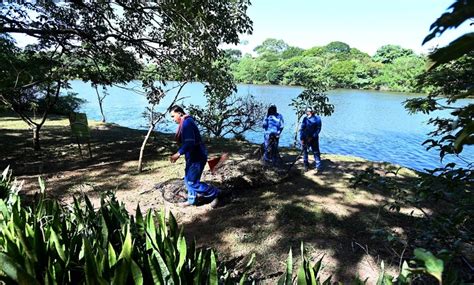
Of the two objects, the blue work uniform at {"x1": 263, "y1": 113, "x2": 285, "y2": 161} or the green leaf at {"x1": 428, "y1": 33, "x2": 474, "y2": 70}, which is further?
the blue work uniform at {"x1": 263, "y1": 113, "x2": 285, "y2": 161}

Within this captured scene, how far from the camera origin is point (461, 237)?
86.0 inches

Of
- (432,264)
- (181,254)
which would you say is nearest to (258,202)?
(181,254)

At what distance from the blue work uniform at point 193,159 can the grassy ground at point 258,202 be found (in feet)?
0.93

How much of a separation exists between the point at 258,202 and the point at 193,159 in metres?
1.55

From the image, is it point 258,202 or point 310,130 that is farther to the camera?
point 310,130

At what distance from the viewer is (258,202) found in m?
6.59

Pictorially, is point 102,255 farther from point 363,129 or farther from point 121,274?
point 363,129

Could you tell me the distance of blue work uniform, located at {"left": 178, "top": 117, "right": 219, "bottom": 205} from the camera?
5734 mm

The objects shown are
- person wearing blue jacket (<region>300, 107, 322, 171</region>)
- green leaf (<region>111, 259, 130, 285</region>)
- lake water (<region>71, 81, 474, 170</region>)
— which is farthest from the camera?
lake water (<region>71, 81, 474, 170</region>)

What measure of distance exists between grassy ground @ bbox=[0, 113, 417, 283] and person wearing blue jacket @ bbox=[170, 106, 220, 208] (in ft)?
0.82

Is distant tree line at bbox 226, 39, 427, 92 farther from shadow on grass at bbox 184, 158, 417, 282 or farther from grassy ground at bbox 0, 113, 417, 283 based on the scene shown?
shadow on grass at bbox 184, 158, 417, 282

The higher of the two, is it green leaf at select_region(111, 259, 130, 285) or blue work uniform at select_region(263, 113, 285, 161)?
green leaf at select_region(111, 259, 130, 285)

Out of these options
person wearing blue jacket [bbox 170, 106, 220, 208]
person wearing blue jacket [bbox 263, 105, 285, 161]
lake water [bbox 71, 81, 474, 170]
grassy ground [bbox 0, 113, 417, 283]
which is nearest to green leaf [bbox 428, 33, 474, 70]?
grassy ground [bbox 0, 113, 417, 283]

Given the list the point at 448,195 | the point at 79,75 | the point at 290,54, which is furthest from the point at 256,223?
the point at 290,54
